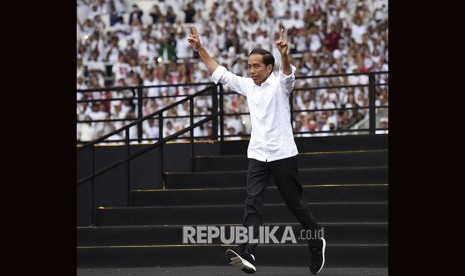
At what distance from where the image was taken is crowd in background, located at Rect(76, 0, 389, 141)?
69.7ft

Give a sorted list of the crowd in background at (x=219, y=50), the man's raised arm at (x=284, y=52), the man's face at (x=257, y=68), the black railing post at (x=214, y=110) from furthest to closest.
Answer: the crowd in background at (x=219, y=50), the black railing post at (x=214, y=110), the man's face at (x=257, y=68), the man's raised arm at (x=284, y=52)

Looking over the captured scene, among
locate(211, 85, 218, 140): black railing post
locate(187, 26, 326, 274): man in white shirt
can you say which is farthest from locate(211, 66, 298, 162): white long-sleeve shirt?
locate(211, 85, 218, 140): black railing post

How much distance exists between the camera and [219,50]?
24.5 metres

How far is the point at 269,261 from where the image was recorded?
13219 mm

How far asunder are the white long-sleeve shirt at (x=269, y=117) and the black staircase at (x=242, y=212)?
2202 mm

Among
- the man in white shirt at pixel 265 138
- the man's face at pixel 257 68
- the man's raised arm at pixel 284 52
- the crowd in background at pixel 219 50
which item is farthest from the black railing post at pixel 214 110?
the man's raised arm at pixel 284 52

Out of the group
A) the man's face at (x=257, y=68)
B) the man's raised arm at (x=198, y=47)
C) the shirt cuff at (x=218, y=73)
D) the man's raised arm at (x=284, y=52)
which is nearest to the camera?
the man's raised arm at (x=284, y=52)

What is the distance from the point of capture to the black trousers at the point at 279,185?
11.2 m

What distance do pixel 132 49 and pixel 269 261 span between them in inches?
504

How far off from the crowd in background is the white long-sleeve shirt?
8.03m

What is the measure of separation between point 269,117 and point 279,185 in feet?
2.27

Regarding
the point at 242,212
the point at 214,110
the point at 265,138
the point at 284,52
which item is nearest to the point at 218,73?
→ the point at 265,138

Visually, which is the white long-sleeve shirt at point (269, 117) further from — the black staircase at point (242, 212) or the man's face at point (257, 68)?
the black staircase at point (242, 212)
